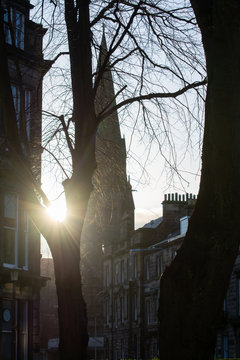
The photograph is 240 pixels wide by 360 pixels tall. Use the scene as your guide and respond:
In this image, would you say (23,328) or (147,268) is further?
(147,268)

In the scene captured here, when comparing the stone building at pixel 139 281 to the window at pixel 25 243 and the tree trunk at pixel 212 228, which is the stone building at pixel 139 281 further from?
the tree trunk at pixel 212 228

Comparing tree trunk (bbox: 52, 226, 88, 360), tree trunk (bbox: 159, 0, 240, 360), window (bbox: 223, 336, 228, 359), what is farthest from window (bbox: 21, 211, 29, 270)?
window (bbox: 223, 336, 228, 359)

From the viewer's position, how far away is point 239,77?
7379mm

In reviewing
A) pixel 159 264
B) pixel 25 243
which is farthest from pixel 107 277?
pixel 25 243

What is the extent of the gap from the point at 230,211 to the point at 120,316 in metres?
63.4

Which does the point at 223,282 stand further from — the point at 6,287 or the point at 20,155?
the point at 6,287

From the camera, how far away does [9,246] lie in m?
22.8

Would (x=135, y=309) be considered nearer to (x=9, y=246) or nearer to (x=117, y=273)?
(x=117, y=273)

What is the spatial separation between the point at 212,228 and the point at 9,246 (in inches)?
649

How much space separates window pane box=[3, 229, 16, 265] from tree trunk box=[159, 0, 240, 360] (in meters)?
16.0

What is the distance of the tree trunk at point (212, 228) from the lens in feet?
22.6

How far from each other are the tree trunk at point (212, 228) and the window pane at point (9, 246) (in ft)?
52.5

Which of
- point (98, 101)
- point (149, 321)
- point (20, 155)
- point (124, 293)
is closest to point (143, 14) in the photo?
point (98, 101)

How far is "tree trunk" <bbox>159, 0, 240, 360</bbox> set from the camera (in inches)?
271
